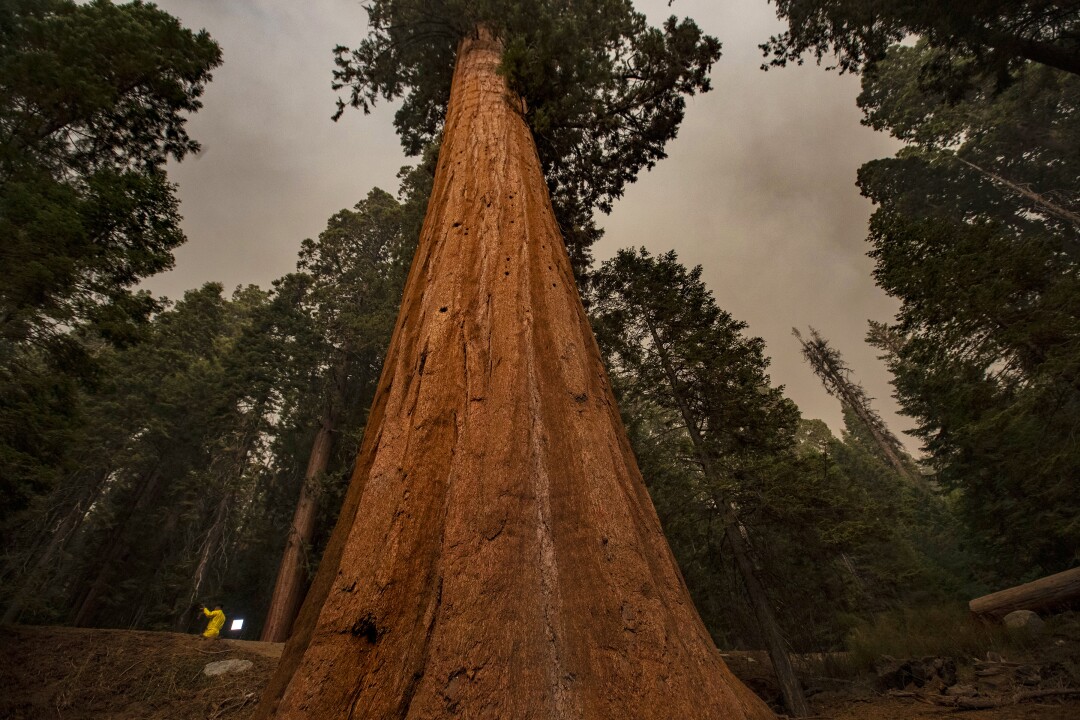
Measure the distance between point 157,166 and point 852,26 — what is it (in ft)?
49.3

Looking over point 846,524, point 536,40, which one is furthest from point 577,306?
point 846,524

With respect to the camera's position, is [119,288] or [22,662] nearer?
[22,662]

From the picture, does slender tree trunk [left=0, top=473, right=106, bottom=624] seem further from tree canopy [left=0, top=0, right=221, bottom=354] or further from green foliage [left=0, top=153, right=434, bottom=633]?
tree canopy [left=0, top=0, right=221, bottom=354]

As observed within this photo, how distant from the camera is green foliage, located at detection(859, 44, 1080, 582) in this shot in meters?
7.02

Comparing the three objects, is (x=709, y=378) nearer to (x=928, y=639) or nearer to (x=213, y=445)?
(x=928, y=639)

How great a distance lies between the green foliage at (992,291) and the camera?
7016 mm

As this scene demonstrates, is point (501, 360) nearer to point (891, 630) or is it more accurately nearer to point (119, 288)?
point (119, 288)

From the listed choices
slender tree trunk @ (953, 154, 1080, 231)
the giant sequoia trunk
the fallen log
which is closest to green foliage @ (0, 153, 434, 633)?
the giant sequoia trunk

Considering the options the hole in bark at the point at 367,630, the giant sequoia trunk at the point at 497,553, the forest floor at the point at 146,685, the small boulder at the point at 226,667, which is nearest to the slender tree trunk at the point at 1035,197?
the forest floor at the point at 146,685

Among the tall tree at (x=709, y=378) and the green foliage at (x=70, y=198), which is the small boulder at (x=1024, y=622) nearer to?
the tall tree at (x=709, y=378)

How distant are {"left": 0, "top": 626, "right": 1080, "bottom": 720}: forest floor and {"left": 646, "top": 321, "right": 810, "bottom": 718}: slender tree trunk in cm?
37

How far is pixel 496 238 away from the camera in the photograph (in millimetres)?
2619

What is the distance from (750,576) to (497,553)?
7.75 metres

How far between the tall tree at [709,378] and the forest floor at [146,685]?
6.19 feet
